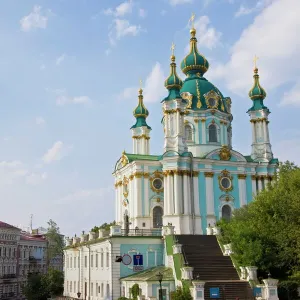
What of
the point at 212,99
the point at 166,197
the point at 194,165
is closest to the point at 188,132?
the point at 212,99

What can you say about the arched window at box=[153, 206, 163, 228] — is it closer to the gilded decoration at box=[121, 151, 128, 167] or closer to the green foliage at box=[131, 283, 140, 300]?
the gilded decoration at box=[121, 151, 128, 167]

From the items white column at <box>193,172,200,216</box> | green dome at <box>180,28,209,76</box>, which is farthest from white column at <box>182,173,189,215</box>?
green dome at <box>180,28,209,76</box>

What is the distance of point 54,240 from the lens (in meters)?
70.5

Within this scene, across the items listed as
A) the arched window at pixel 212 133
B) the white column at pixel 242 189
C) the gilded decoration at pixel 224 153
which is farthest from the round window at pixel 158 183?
the white column at pixel 242 189

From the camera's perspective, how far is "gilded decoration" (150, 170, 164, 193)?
46500 mm

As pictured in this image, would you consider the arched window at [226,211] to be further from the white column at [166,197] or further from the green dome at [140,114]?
the green dome at [140,114]

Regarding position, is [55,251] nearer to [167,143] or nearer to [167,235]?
[167,143]

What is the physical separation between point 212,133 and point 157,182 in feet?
23.5

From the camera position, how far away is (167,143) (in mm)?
45469

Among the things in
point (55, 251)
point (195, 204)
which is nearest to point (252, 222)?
point (195, 204)

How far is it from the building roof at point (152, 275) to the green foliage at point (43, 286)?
1607 cm

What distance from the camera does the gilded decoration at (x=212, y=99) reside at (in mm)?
48969

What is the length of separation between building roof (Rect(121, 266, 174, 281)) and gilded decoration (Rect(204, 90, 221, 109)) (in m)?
19.3

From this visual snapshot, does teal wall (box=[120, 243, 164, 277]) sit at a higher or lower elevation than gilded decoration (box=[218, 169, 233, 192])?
lower
